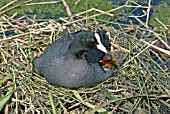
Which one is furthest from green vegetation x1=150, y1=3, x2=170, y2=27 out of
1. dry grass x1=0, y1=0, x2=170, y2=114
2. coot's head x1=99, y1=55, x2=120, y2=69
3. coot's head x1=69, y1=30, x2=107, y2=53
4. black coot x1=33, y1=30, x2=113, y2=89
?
coot's head x1=69, y1=30, x2=107, y2=53

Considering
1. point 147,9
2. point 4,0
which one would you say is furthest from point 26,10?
point 147,9

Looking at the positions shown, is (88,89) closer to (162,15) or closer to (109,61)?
(109,61)

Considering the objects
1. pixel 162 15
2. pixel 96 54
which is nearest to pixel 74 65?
pixel 96 54

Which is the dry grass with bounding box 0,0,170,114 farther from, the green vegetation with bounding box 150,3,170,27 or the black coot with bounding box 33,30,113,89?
the green vegetation with bounding box 150,3,170,27

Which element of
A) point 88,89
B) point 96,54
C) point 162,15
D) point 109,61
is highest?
point 162,15

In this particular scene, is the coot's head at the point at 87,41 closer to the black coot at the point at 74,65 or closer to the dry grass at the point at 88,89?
the black coot at the point at 74,65

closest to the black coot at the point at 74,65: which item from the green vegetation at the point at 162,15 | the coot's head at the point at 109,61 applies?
the coot's head at the point at 109,61

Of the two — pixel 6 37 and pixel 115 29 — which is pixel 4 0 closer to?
pixel 6 37
